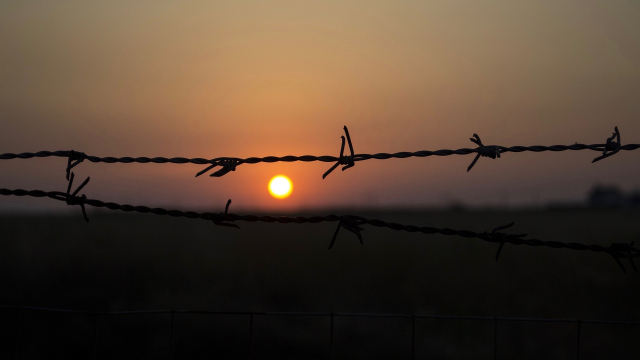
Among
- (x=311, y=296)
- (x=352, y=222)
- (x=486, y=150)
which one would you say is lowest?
(x=311, y=296)


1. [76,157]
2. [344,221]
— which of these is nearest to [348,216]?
[344,221]

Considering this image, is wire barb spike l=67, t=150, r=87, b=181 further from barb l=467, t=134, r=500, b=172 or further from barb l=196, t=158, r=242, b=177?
barb l=467, t=134, r=500, b=172

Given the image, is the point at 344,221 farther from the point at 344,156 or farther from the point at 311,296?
the point at 311,296

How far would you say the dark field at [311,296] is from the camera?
13.2m

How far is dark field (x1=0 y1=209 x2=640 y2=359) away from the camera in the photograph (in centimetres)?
1316

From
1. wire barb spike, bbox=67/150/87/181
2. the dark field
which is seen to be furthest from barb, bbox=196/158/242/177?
the dark field

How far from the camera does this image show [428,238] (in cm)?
3048

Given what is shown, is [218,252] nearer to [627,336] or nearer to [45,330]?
[45,330]

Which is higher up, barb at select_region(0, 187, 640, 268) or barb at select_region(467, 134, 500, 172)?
barb at select_region(467, 134, 500, 172)

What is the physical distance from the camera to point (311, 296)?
17.7 metres

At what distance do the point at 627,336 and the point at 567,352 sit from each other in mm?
2910

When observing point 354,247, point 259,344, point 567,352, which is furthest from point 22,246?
point 567,352

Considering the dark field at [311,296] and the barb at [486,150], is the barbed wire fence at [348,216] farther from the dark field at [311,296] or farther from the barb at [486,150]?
the dark field at [311,296]

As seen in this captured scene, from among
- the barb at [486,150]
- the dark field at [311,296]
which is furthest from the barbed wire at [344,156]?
the dark field at [311,296]
